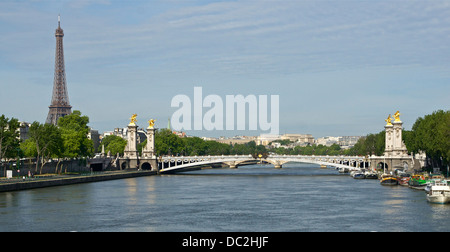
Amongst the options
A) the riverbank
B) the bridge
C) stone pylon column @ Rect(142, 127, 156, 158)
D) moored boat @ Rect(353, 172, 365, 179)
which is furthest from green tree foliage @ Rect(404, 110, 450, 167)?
stone pylon column @ Rect(142, 127, 156, 158)

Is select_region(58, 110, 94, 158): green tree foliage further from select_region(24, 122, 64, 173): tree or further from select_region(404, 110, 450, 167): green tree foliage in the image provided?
select_region(404, 110, 450, 167): green tree foliage

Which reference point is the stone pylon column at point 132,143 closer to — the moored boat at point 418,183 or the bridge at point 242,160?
the bridge at point 242,160

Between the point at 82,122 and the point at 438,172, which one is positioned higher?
the point at 82,122

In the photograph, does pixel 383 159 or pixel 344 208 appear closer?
pixel 344 208

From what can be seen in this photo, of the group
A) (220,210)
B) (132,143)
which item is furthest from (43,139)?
(132,143)

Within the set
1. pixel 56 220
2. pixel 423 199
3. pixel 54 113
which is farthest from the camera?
pixel 54 113

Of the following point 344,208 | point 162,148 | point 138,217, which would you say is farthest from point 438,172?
point 162,148

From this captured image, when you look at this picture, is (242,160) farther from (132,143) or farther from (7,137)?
(7,137)

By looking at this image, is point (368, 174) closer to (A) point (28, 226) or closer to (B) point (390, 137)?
(B) point (390, 137)

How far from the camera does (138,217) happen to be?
137 feet

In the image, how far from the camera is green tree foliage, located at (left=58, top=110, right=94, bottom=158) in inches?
3216

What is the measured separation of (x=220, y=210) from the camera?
149ft
